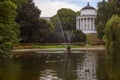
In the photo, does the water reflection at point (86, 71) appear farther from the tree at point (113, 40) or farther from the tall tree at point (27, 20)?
the tall tree at point (27, 20)

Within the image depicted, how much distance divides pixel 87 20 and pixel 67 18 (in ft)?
37.9

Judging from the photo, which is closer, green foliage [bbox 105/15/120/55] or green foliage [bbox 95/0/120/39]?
green foliage [bbox 105/15/120/55]

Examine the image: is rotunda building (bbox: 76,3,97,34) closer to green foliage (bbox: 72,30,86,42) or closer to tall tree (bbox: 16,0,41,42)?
green foliage (bbox: 72,30,86,42)

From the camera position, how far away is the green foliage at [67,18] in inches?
5482

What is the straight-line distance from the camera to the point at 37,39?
92688 millimetres

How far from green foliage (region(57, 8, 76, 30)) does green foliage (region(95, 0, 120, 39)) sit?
41315 mm

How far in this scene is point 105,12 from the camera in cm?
9544

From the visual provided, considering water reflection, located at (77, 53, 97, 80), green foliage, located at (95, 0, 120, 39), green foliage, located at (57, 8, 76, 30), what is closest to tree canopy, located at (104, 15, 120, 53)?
water reflection, located at (77, 53, 97, 80)

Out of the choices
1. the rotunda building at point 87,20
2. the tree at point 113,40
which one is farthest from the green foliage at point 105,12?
Answer: the tree at point 113,40

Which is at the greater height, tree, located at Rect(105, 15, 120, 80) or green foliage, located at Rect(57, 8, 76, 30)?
green foliage, located at Rect(57, 8, 76, 30)

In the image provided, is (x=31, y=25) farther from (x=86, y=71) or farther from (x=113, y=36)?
(x=86, y=71)

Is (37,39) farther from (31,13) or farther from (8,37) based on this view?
(8,37)

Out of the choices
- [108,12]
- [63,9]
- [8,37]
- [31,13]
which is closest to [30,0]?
[31,13]

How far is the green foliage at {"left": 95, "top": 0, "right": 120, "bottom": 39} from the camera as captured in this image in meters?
93.4
